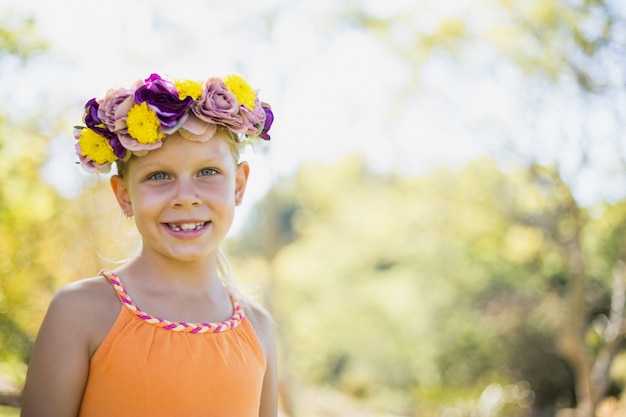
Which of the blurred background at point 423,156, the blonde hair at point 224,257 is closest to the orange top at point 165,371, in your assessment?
the blonde hair at point 224,257

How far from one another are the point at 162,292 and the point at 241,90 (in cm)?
64

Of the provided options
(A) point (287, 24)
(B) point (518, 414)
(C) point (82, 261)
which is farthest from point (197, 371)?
(B) point (518, 414)

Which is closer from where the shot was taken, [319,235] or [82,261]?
[82,261]

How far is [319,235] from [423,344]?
15.3 feet

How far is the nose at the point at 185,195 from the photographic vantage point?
214 centimetres

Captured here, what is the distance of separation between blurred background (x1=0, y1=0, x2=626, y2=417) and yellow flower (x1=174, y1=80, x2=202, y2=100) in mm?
3894

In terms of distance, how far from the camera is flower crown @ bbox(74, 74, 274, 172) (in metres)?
2.11

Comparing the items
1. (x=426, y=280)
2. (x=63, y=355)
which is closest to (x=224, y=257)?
(x=63, y=355)

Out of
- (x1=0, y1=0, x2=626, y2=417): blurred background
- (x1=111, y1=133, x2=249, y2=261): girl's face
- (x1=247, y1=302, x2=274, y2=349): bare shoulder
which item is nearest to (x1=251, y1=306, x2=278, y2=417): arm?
(x1=247, y1=302, x2=274, y2=349): bare shoulder

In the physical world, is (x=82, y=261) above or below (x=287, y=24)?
below

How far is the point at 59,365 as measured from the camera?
197 cm

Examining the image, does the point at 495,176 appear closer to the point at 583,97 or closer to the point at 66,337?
the point at 583,97

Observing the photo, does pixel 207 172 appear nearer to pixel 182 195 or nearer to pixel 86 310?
pixel 182 195

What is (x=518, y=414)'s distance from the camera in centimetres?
1950
